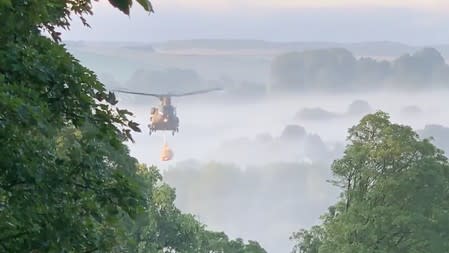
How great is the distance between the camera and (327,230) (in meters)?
26.9

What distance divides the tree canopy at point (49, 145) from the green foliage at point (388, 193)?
15.5m

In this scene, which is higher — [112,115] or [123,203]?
[112,115]

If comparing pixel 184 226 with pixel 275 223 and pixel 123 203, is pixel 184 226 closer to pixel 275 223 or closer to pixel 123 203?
pixel 123 203

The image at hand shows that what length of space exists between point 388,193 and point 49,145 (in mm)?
17780

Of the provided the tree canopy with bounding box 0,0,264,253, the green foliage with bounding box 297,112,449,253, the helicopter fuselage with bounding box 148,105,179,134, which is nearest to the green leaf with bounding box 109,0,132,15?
the tree canopy with bounding box 0,0,264,253

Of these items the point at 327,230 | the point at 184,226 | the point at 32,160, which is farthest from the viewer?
the point at 184,226

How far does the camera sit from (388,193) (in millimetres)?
26359

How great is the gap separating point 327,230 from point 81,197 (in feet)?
59.6

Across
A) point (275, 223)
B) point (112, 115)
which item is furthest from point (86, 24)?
point (275, 223)

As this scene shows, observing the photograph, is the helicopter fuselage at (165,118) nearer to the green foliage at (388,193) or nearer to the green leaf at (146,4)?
the green foliage at (388,193)

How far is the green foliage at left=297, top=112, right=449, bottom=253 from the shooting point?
25.3 meters

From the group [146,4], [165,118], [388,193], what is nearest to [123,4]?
[146,4]

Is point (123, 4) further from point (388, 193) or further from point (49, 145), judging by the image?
point (388, 193)

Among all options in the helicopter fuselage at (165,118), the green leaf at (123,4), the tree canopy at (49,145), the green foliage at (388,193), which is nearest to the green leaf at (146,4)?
the tree canopy at (49,145)
